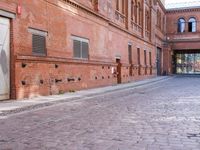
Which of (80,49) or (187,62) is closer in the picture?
(80,49)

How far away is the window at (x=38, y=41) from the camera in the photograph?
16.3m

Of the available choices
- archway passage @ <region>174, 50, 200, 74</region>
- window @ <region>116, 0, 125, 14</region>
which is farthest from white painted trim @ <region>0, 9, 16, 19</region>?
archway passage @ <region>174, 50, 200, 74</region>

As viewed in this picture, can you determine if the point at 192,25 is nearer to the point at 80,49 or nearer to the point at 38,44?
the point at 80,49

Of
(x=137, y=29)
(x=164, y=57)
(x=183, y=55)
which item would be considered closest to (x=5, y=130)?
(x=137, y=29)

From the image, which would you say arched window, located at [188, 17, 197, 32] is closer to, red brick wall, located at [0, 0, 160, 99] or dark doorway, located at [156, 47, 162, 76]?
dark doorway, located at [156, 47, 162, 76]

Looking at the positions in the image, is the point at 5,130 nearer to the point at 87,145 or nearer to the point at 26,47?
the point at 87,145

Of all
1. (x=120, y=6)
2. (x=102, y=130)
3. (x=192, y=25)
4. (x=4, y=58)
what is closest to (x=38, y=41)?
(x=4, y=58)

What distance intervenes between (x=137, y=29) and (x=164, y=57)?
18.9 meters

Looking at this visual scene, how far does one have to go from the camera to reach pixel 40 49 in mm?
16859

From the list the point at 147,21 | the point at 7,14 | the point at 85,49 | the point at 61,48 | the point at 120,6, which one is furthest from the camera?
the point at 147,21

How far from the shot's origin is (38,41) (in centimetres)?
1662

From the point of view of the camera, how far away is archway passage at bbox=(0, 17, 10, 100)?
14.2 m

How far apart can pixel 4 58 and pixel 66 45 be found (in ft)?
18.1

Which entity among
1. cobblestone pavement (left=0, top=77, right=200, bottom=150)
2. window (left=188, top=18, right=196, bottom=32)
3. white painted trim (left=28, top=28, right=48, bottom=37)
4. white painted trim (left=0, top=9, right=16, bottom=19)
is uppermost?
window (left=188, top=18, right=196, bottom=32)
